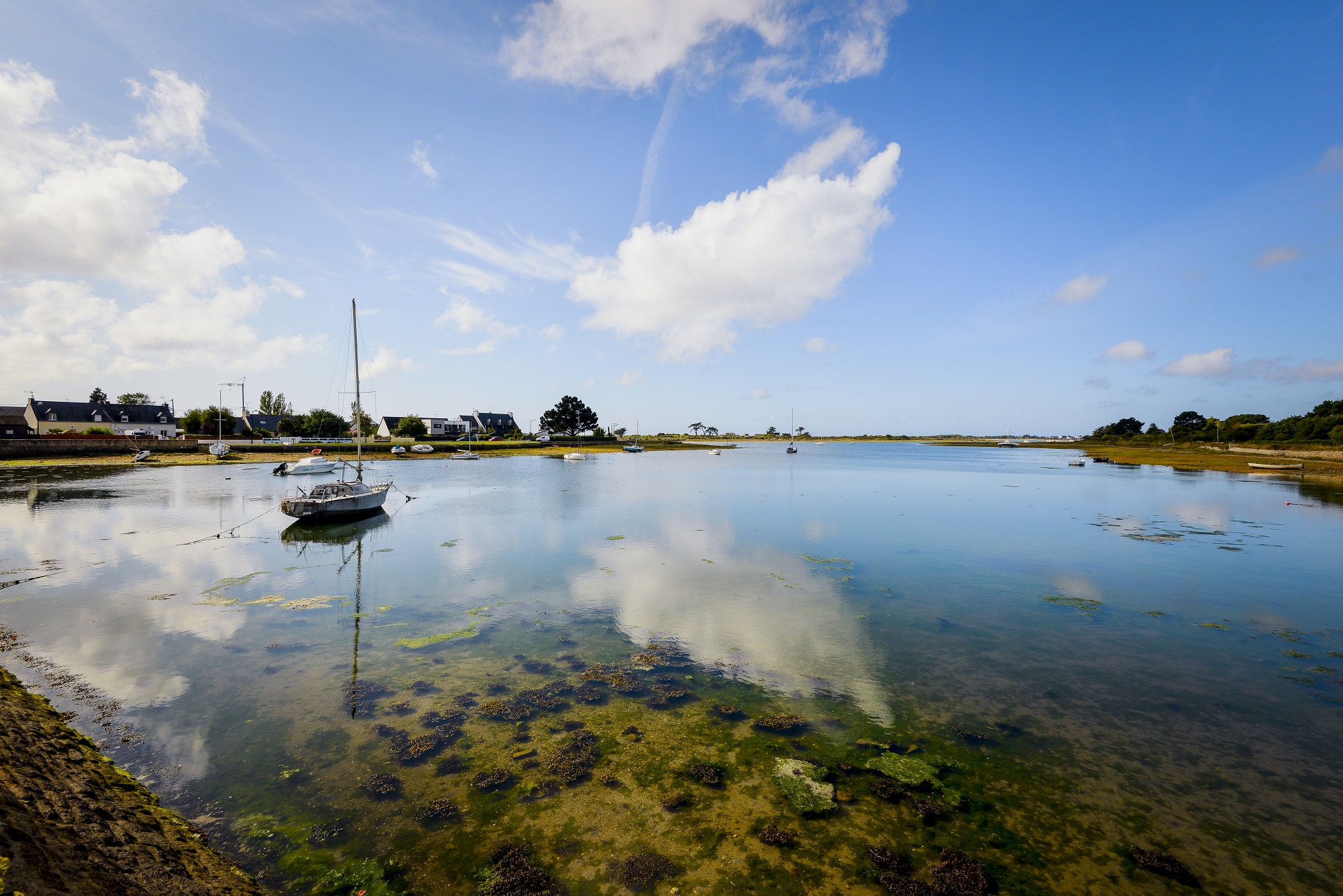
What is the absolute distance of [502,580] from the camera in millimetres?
19531

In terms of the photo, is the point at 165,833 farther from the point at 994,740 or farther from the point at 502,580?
the point at 502,580

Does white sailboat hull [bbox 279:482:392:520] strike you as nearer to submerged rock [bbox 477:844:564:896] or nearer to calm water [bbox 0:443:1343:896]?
calm water [bbox 0:443:1343:896]

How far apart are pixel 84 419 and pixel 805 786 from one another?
13616cm

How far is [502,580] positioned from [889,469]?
2895 inches

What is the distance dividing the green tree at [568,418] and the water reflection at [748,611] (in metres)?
119

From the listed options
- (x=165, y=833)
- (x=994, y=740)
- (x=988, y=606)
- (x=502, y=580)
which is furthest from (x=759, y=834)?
(x=502, y=580)

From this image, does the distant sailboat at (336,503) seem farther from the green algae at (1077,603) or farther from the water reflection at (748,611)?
the green algae at (1077,603)

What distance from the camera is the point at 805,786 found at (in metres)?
7.97

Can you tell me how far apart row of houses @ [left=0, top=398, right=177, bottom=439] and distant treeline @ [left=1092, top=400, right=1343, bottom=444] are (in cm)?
19998

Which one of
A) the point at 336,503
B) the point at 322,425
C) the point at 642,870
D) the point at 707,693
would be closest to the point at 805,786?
the point at 642,870

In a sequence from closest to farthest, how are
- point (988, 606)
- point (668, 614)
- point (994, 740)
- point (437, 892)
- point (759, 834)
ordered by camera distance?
point (437, 892) → point (759, 834) → point (994, 740) → point (668, 614) → point (988, 606)

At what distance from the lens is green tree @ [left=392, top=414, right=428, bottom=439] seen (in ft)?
416

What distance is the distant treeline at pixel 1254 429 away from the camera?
95250 mm

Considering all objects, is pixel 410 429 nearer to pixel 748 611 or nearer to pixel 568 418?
pixel 568 418
